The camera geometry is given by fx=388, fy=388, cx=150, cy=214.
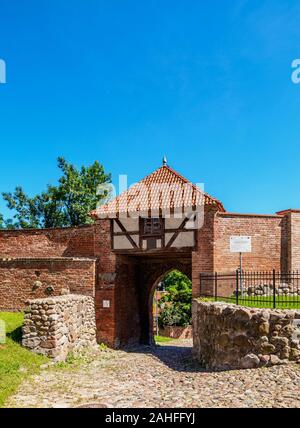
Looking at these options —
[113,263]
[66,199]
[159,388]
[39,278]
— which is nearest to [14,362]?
[159,388]

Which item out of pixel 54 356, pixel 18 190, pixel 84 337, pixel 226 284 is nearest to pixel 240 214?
pixel 226 284

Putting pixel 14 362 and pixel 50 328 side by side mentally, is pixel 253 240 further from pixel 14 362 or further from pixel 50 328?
pixel 14 362

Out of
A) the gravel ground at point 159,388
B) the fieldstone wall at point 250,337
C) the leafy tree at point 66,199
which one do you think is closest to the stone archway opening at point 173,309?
the leafy tree at point 66,199

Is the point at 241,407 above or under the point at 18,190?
under

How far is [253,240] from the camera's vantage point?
15.4m

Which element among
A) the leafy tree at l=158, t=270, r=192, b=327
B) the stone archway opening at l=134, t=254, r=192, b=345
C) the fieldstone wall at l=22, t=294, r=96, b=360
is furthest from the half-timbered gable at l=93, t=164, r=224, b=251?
the leafy tree at l=158, t=270, r=192, b=327

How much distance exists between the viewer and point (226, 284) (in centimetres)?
1456

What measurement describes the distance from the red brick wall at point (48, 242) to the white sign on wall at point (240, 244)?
5.88m

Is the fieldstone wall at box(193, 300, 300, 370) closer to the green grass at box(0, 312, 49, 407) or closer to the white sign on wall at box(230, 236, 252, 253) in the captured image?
the white sign on wall at box(230, 236, 252, 253)

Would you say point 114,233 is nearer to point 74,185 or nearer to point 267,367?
point 267,367

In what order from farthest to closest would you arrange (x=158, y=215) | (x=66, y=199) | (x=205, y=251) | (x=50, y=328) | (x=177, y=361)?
(x=66, y=199), (x=158, y=215), (x=205, y=251), (x=177, y=361), (x=50, y=328)

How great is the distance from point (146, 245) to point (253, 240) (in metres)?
4.25

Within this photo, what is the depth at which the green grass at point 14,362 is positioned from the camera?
795 centimetres

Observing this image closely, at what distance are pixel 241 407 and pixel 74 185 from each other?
24.0 metres
